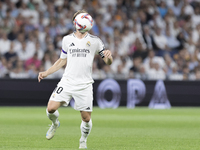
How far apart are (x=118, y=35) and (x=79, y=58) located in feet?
45.0

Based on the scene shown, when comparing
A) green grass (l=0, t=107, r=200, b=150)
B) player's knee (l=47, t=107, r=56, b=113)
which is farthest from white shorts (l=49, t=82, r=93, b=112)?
green grass (l=0, t=107, r=200, b=150)

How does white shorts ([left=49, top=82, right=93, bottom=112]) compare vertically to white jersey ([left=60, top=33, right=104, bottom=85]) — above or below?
below

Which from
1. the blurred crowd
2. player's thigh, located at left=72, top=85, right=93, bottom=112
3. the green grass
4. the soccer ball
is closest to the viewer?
the soccer ball

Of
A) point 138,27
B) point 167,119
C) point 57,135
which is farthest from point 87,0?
point 57,135

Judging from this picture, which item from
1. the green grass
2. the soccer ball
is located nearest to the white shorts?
the green grass

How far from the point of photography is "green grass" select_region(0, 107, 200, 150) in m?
7.71

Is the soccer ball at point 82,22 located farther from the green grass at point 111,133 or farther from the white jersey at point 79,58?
the green grass at point 111,133

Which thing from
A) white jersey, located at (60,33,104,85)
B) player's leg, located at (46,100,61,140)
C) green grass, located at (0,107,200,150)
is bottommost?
green grass, located at (0,107,200,150)

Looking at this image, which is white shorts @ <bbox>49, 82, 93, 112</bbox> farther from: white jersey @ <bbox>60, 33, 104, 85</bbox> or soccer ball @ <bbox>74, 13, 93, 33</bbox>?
soccer ball @ <bbox>74, 13, 93, 33</bbox>

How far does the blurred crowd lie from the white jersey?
35.5 feet

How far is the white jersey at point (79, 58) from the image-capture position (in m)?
7.21

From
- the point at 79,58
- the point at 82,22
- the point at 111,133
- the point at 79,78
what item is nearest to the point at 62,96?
the point at 79,78

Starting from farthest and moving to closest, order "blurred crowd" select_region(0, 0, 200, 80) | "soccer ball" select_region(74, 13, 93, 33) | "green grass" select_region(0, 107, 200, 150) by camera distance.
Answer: "blurred crowd" select_region(0, 0, 200, 80) < "green grass" select_region(0, 107, 200, 150) < "soccer ball" select_region(74, 13, 93, 33)

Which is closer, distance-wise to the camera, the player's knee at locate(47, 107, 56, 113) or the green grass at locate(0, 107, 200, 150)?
the player's knee at locate(47, 107, 56, 113)
